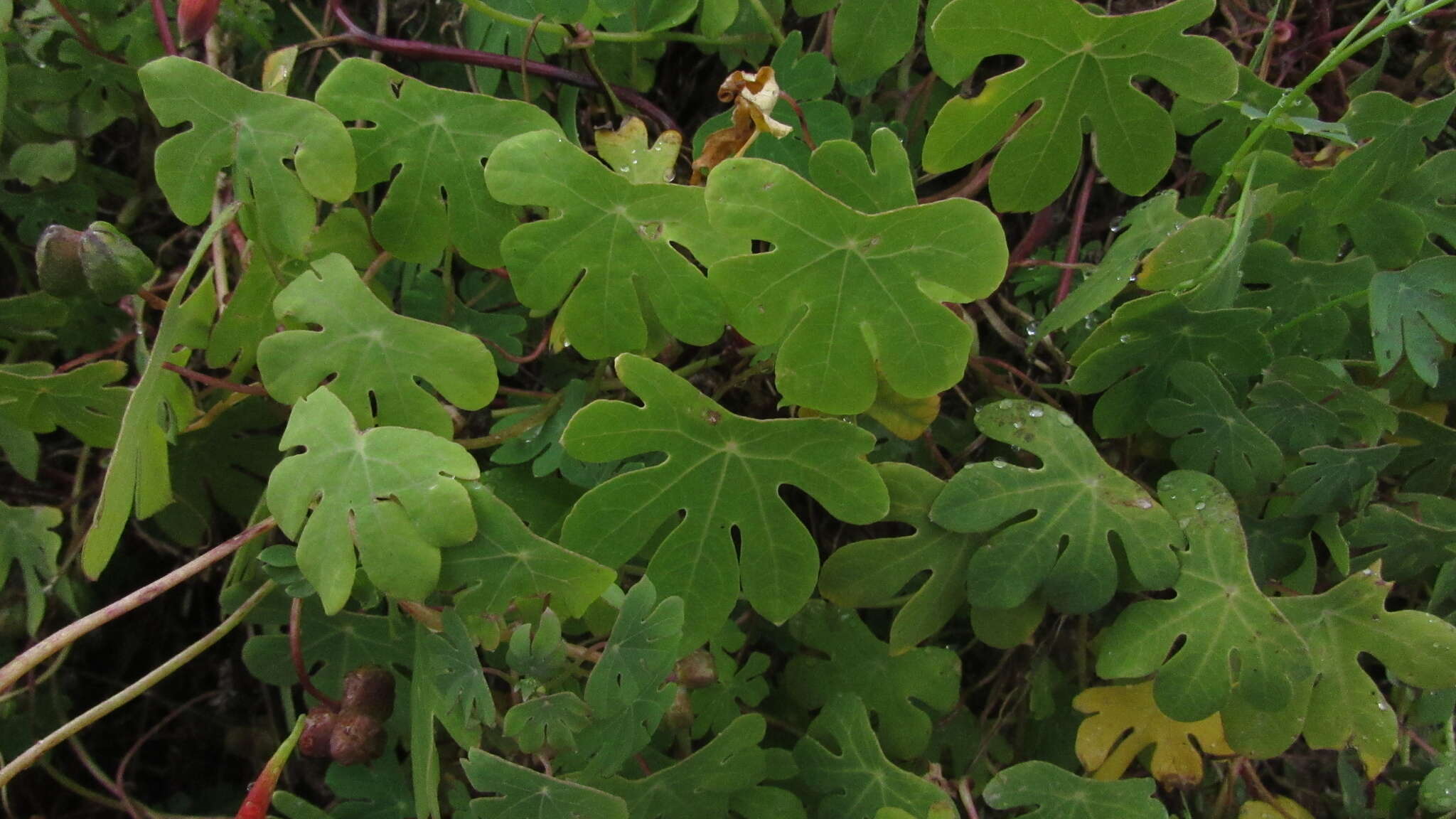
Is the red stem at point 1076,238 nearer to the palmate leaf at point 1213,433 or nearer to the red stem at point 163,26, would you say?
the palmate leaf at point 1213,433

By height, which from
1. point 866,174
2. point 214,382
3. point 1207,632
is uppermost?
point 866,174

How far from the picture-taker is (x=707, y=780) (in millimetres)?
1328

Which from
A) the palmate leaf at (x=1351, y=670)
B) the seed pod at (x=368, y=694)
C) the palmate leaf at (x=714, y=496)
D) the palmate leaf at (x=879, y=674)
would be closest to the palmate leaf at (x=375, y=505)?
the palmate leaf at (x=714, y=496)

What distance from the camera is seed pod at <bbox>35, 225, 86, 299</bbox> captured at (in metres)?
1.22

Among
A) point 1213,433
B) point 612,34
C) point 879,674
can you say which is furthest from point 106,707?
point 1213,433

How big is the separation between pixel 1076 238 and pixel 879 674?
774mm

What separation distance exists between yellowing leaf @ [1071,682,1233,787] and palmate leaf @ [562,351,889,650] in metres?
0.54

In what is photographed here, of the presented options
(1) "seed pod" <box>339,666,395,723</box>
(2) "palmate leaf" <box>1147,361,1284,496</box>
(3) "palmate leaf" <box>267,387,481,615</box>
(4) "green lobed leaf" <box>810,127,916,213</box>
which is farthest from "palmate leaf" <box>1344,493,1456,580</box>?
(1) "seed pod" <box>339,666,395,723</box>

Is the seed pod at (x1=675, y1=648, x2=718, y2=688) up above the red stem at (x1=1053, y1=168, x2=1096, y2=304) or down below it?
below

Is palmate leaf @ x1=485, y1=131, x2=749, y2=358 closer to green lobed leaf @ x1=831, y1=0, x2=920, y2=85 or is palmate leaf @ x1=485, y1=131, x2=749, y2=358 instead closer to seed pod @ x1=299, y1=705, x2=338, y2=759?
green lobed leaf @ x1=831, y1=0, x2=920, y2=85

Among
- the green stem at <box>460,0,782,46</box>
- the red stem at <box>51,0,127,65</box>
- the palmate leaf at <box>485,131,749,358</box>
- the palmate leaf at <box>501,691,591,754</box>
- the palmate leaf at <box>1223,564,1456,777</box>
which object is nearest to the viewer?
the palmate leaf at <box>501,691,591,754</box>

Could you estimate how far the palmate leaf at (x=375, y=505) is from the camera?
1.08 meters

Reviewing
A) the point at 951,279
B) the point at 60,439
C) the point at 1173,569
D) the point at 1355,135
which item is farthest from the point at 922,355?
the point at 60,439

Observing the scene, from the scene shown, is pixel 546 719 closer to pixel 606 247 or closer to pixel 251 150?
pixel 606 247
